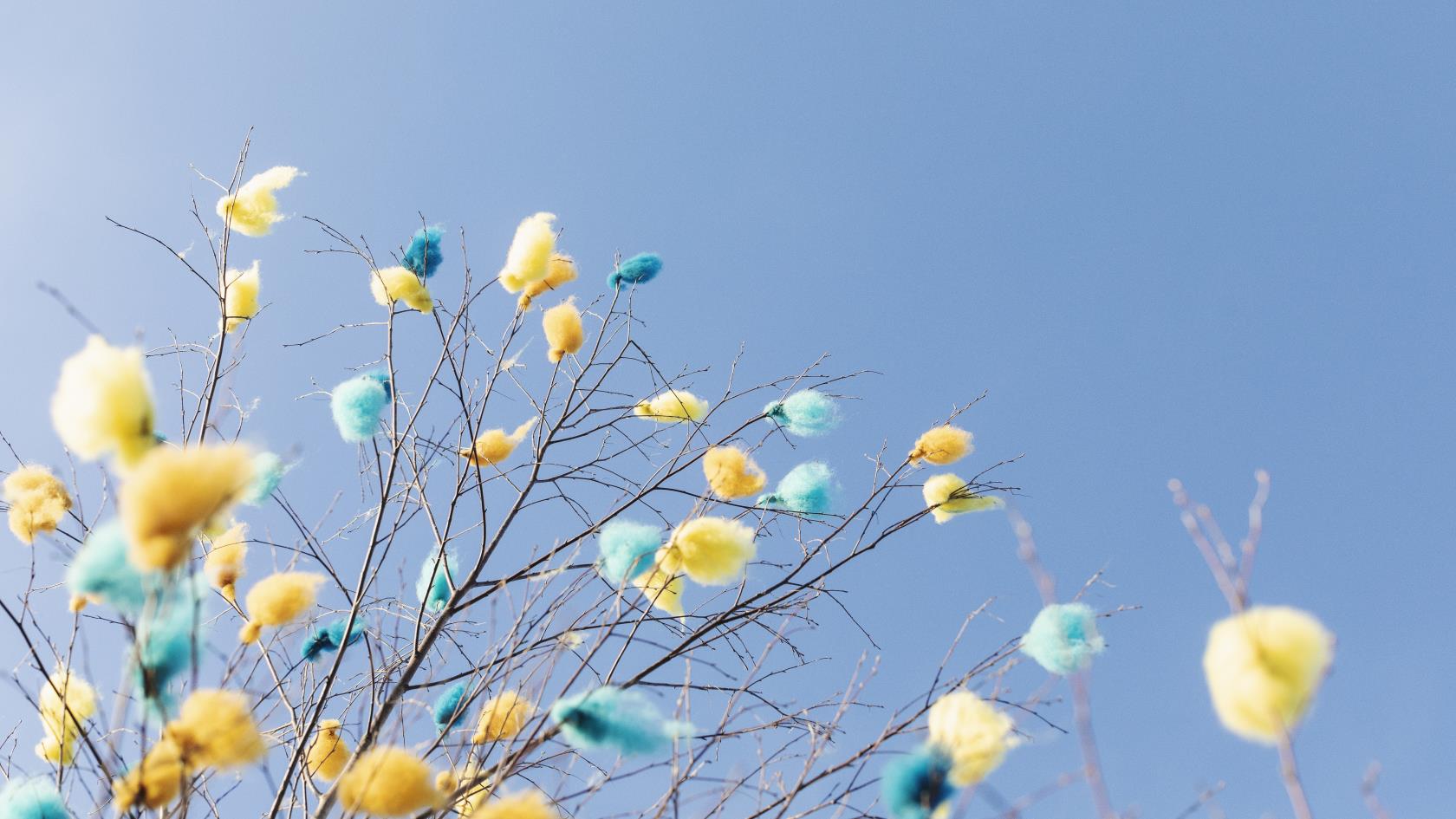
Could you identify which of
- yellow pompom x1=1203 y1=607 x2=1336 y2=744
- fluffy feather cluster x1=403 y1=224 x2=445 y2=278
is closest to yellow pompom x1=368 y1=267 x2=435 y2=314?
fluffy feather cluster x1=403 y1=224 x2=445 y2=278

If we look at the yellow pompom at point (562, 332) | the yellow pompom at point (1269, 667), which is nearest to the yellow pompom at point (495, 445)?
the yellow pompom at point (562, 332)

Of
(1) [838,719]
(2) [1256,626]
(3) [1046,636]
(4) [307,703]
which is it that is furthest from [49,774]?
(2) [1256,626]

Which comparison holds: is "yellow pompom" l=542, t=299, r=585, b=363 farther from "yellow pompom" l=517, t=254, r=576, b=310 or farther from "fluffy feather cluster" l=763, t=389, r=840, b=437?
"fluffy feather cluster" l=763, t=389, r=840, b=437

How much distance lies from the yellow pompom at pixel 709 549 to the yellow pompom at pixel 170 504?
1128 mm

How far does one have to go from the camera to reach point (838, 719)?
75.6 inches

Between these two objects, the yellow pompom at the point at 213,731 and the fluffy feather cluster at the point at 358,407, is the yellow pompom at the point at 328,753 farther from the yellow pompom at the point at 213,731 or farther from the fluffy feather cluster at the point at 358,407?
the yellow pompom at the point at 213,731

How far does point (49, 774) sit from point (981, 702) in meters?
2.07

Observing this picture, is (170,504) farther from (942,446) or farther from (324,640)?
(942,446)

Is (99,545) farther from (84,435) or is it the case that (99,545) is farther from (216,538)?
(216,538)

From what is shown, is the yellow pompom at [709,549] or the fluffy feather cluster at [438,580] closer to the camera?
the yellow pompom at [709,549]

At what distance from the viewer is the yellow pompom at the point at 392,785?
4.49 ft

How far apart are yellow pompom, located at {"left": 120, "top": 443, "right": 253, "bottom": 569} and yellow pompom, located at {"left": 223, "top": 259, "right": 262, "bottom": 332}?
5.98 feet

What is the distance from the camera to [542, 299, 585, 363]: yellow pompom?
2.77 m

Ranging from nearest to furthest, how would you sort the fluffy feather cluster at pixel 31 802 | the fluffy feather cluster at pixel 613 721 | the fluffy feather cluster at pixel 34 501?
1. the fluffy feather cluster at pixel 613 721
2. the fluffy feather cluster at pixel 31 802
3. the fluffy feather cluster at pixel 34 501
